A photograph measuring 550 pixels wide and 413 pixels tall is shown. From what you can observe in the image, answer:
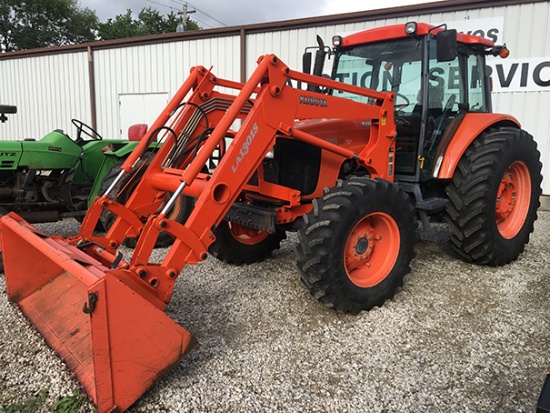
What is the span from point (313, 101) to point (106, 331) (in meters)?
2.10

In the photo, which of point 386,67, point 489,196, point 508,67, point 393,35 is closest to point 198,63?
point 508,67

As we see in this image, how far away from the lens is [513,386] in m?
2.45

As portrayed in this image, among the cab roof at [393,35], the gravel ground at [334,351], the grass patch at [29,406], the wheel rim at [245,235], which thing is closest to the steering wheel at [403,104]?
→ the cab roof at [393,35]

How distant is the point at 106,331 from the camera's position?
2.09m

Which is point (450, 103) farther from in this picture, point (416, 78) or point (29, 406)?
point (29, 406)

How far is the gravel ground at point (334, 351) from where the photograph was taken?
2.33m

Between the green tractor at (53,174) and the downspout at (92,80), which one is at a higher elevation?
the downspout at (92,80)

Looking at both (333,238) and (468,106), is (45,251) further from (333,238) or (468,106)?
(468,106)

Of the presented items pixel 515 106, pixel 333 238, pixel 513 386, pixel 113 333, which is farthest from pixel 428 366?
pixel 515 106

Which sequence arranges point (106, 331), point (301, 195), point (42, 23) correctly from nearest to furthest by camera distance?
point (106, 331) → point (301, 195) → point (42, 23)

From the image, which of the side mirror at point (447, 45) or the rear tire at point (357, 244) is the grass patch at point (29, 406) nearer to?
the rear tire at point (357, 244)

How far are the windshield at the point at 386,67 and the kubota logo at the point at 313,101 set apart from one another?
101 cm

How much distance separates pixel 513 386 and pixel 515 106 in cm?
672

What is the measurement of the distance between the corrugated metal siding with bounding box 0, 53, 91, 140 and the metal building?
0.03 m
